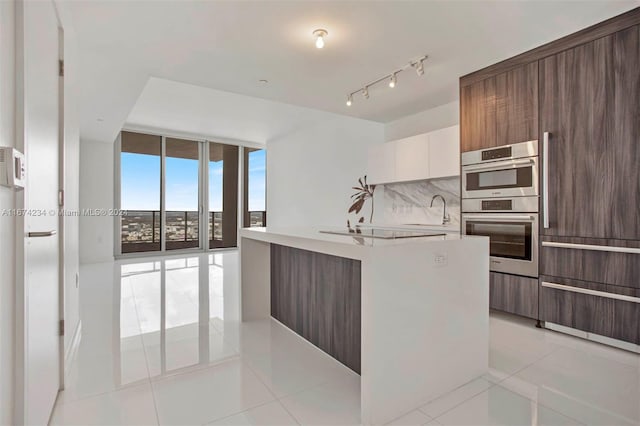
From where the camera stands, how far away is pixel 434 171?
13.4 ft

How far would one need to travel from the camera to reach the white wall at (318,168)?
233 inches

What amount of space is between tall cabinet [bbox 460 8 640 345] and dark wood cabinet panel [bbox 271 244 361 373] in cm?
182

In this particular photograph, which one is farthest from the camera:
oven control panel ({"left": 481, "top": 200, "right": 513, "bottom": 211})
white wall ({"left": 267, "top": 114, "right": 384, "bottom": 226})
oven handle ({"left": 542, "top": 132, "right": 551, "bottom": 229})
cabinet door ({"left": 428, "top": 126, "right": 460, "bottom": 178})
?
white wall ({"left": 267, "top": 114, "right": 384, "bottom": 226})

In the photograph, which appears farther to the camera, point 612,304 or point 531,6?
point 612,304

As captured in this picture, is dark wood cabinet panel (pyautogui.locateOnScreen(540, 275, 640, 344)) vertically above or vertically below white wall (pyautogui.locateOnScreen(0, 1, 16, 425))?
below

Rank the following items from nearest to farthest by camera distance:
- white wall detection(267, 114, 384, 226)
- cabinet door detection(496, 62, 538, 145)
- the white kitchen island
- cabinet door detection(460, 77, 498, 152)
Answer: the white kitchen island
cabinet door detection(496, 62, 538, 145)
cabinet door detection(460, 77, 498, 152)
white wall detection(267, 114, 384, 226)

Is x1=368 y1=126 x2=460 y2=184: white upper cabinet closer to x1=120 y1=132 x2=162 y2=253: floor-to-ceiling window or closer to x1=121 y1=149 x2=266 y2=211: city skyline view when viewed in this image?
x1=121 y1=149 x2=266 y2=211: city skyline view

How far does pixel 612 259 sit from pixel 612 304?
33 centimetres

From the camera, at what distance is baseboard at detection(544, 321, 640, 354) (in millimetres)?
2430

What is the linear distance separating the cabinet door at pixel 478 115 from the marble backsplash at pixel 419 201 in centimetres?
85

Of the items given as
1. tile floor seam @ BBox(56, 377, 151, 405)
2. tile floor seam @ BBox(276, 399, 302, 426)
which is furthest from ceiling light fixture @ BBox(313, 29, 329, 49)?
tile floor seam @ BBox(56, 377, 151, 405)

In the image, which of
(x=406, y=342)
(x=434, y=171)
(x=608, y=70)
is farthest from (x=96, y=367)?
(x=608, y=70)

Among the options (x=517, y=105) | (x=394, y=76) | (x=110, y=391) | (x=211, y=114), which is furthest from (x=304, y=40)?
(x=211, y=114)

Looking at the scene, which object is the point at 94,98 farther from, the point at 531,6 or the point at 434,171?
the point at 531,6
